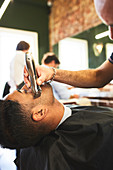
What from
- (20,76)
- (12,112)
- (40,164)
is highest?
(20,76)

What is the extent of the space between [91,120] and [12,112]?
49cm

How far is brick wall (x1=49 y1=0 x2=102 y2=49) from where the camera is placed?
435 centimetres

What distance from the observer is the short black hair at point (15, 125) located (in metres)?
1.02

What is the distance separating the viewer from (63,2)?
530 centimetres

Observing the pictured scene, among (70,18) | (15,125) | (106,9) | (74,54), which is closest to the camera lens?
(106,9)

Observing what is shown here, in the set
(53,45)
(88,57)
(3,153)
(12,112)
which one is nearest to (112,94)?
(88,57)

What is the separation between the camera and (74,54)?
4457mm

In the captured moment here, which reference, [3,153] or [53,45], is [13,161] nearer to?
[3,153]

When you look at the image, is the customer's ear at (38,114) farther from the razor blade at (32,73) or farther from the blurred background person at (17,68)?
the blurred background person at (17,68)

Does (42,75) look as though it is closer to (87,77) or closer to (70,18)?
(87,77)

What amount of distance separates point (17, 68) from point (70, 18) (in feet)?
12.2

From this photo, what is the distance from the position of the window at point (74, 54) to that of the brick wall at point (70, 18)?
0.31 metres

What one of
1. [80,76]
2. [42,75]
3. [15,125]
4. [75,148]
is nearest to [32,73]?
[42,75]

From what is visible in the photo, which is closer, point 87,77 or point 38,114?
point 38,114
